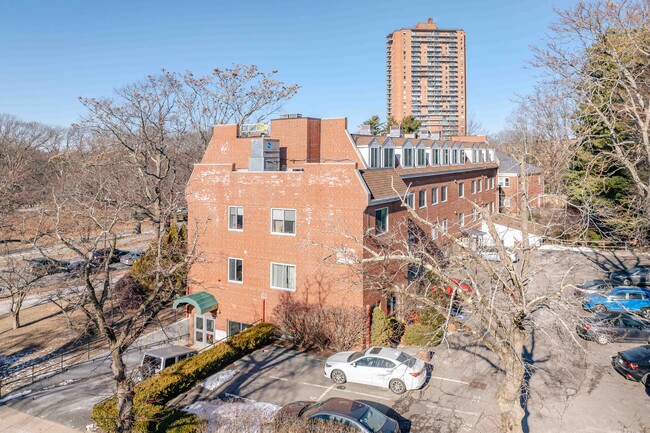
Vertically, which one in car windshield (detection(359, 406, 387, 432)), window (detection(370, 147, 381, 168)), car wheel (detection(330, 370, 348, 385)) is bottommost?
car wheel (detection(330, 370, 348, 385))

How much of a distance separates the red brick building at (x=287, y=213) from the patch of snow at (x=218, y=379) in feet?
16.4

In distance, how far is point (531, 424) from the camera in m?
14.0

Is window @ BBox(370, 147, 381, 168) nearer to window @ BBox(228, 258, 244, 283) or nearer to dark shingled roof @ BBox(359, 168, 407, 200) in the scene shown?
dark shingled roof @ BBox(359, 168, 407, 200)

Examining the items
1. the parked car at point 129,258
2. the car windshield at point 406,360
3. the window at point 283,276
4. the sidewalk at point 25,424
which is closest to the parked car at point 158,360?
the sidewalk at point 25,424

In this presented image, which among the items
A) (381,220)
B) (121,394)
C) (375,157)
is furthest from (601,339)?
(121,394)

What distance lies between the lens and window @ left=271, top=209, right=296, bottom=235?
74.1 feet

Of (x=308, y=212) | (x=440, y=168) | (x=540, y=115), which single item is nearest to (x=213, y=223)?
(x=308, y=212)

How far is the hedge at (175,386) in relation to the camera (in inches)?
535

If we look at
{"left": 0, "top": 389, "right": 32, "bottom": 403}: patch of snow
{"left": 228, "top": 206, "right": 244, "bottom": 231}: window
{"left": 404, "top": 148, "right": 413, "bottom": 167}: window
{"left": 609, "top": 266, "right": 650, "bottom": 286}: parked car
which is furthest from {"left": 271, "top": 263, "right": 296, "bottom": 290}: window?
{"left": 609, "top": 266, "right": 650, "bottom": 286}: parked car

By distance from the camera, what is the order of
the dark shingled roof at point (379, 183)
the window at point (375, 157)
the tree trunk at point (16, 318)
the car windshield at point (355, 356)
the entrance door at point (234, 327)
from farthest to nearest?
1. the tree trunk at point (16, 318)
2. the window at point (375, 157)
3. the entrance door at point (234, 327)
4. the dark shingled roof at point (379, 183)
5. the car windshield at point (355, 356)

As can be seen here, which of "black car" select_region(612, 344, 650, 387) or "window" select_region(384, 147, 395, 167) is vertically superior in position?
"window" select_region(384, 147, 395, 167)

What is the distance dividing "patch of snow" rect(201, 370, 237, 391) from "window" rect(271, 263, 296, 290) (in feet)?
17.6

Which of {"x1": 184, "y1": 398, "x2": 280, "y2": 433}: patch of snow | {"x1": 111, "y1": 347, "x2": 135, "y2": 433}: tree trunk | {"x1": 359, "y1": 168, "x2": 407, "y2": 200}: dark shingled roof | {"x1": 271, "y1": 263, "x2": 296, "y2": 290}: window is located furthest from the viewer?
{"x1": 271, "y1": 263, "x2": 296, "y2": 290}: window

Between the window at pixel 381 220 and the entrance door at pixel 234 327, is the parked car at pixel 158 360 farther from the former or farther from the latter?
the window at pixel 381 220
